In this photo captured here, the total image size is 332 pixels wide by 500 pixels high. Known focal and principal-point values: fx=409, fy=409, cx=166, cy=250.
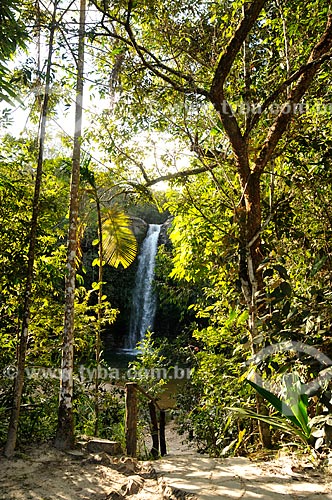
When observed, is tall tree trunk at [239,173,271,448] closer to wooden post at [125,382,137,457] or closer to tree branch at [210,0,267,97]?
tree branch at [210,0,267,97]

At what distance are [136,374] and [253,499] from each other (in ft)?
12.5

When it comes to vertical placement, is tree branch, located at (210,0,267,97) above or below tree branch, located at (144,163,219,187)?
above

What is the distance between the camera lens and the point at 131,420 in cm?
387

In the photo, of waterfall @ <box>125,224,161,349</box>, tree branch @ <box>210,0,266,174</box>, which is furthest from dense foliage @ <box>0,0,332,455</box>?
waterfall @ <box>125,224,161,349</box>

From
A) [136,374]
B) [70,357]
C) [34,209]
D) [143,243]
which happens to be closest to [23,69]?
[34,209]

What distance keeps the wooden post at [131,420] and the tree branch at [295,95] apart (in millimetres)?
2355

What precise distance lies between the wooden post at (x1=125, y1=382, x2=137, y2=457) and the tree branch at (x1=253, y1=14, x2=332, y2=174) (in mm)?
2355

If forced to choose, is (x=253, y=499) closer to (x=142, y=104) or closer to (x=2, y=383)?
(x=2, y=383)

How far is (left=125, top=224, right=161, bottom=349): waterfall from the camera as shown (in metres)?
18.0

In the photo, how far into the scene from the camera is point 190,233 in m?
4.48

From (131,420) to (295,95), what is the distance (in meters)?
3.29

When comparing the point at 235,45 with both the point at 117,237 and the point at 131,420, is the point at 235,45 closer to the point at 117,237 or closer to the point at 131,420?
the point at 117,237

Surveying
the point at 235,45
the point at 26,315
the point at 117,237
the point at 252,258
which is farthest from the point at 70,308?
the point at 235,45

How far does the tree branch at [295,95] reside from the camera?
10.9ft
